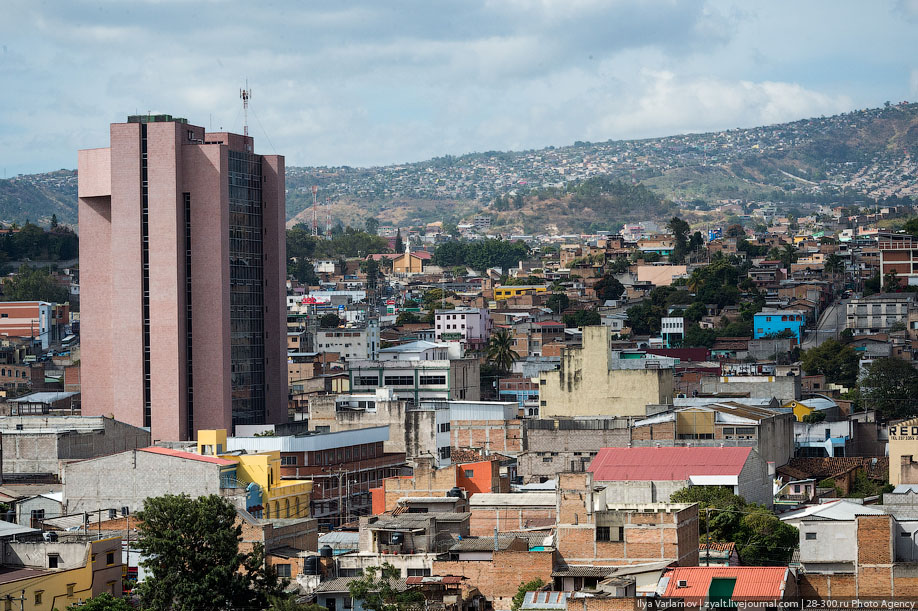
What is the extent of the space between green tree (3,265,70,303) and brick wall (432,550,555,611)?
127m

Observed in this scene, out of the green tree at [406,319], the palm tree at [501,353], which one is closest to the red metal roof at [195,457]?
the palm tree at [501,353]

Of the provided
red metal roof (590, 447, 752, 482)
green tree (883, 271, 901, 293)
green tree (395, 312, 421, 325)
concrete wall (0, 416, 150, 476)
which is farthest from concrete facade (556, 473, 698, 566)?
green tree (395, 312, 421, 325)

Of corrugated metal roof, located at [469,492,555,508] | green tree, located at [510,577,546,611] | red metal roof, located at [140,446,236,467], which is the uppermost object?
red metal roof, located at [140,446,236,467]

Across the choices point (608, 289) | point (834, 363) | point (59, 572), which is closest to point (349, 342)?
point (834, 363)

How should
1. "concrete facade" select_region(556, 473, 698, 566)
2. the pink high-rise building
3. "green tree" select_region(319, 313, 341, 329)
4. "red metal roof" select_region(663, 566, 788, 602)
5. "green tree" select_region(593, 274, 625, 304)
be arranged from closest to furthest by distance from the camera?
"red metal roof" select_region(663, 566, 788, 602) → "concrete facade" select_region(556, 473, 698, 566) → the pink high-rise building → "green tree" select_region(319, 313, 341, 329) → "green tree" select_region(593, 274, 625, 304)

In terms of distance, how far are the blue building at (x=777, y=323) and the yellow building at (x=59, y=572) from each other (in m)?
93.1

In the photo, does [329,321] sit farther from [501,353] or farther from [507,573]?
[507,573]

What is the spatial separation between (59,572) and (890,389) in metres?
67.6

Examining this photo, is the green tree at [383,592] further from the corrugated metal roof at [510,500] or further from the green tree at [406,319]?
the green tree at [406,319]

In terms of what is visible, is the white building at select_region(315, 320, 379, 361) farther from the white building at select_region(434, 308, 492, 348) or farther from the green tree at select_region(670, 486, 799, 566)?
the green tree at select_region(670, 486, 799, 566)

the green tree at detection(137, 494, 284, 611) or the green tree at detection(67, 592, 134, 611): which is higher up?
the green tree at detection(137, 494, 284, 611)

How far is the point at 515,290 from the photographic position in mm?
177125

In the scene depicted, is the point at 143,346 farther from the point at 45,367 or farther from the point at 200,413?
the point at 45,367

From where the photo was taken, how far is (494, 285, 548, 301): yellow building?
174 meters
